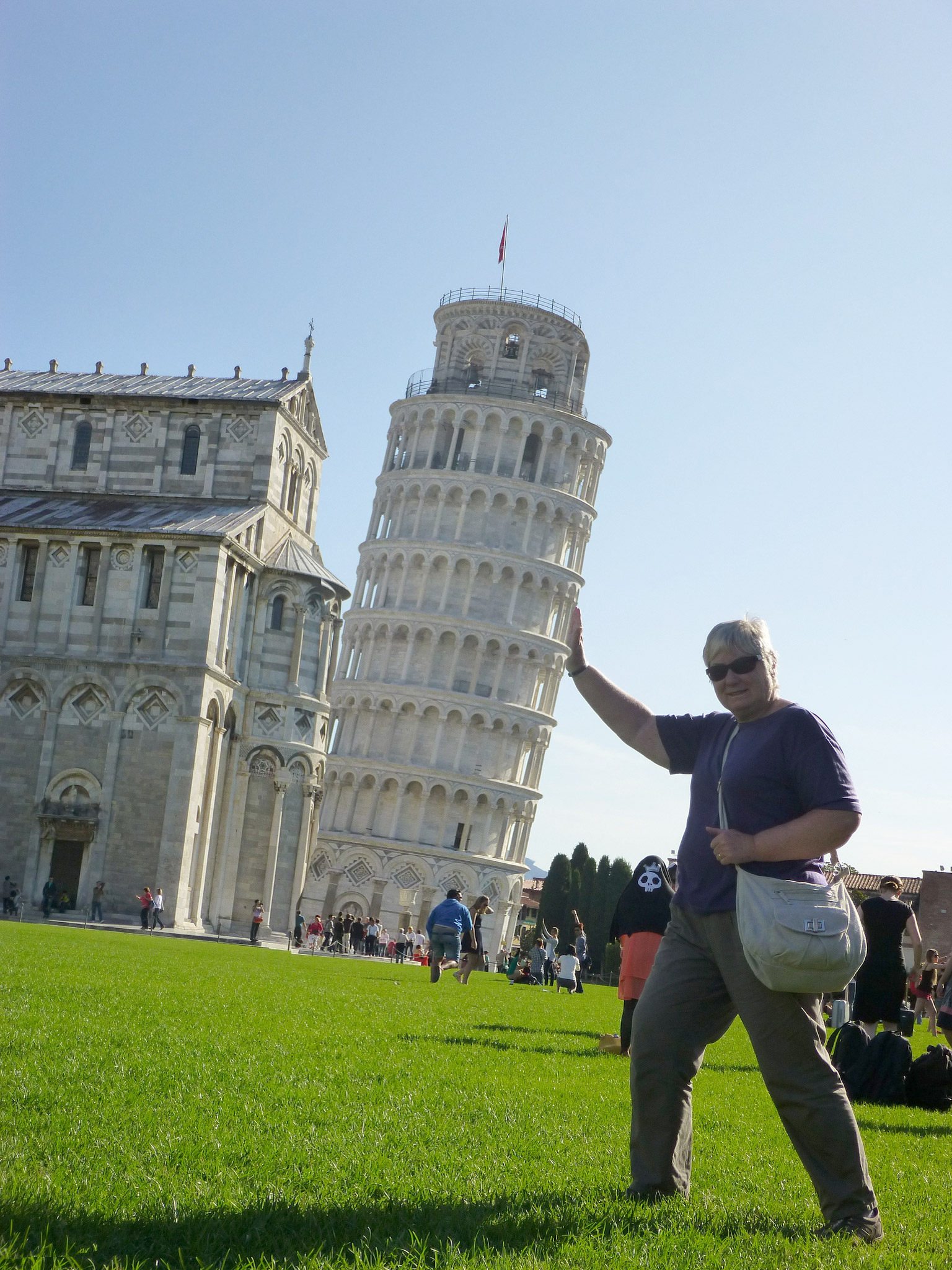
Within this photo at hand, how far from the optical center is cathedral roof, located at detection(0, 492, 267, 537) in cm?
4634

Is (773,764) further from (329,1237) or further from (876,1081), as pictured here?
(876,1081)

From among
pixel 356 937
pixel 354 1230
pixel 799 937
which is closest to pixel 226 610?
pixel 356 937

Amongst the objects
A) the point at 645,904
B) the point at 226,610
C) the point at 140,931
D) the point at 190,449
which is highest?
the point at 190,449

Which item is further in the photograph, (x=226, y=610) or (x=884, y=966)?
(x=226, y=610)

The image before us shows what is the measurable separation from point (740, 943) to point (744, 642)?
1149mm

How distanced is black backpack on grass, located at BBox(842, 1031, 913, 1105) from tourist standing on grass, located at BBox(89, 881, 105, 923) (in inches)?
1392

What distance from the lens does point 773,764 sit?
543 cm

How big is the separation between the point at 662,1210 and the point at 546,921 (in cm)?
8540

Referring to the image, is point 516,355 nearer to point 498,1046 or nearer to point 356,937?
point 356,937

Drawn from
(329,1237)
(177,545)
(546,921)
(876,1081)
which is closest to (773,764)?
(329,1237)

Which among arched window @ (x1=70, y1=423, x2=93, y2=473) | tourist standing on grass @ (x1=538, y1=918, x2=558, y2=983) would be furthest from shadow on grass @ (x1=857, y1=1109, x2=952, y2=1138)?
arched window @ (x1=70, y1=423, x2=93, y2=473)

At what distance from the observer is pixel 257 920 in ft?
148

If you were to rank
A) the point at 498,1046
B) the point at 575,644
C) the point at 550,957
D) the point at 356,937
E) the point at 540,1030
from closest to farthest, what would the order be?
the point at 575,644 → the point at 498,1046 → the point at 540,1030 → the point at 550,957 → the point at 356,937

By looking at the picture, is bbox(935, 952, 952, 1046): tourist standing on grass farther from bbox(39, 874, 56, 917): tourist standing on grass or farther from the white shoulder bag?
bbox(39, 874, 56, 917): tourist standing on grass
